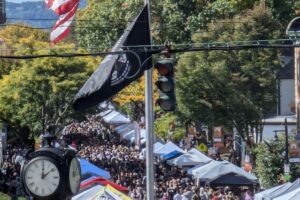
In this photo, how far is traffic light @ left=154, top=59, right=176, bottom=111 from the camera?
16.3 metres

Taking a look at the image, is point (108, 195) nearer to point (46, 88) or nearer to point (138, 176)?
point (138, 176)

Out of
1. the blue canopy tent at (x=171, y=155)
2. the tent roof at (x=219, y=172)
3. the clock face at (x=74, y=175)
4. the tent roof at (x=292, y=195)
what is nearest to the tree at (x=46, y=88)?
the blue canopy tent at (x=171, y=155)

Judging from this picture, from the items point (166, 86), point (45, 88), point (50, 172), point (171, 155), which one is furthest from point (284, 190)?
point (45, 88)

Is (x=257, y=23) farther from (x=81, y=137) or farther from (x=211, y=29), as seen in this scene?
(x=81, y=137)

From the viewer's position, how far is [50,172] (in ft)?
47.4

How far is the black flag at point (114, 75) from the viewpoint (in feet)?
54.9

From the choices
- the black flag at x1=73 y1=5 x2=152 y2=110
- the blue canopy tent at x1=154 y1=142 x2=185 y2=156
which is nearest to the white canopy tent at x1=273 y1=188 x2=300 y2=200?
A: the black flag at x1=73 y1=5 x2=152 y2=110

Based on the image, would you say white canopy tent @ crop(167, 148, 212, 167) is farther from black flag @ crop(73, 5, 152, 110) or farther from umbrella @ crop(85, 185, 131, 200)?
black flag @ crop(73, 5, 152, 110)

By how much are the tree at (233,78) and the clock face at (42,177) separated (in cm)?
3160

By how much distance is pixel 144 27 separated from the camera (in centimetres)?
1820

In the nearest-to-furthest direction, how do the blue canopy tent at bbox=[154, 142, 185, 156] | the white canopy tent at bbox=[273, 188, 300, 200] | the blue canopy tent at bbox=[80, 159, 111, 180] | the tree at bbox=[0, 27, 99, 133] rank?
the white canopy tent at bbox=[273, 188, 300, 200] < the blue canopy tent at bbox=[80, 159, 111, 180] < the blue canopy tent at bbox=[154, 142, 185, 156] < the tree at bbox=[0, 27, 99, 133]

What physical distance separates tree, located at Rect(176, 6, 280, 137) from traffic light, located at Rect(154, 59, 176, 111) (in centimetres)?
2946

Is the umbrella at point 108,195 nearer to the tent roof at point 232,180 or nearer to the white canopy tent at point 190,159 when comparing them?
the tent roof at point 232,180

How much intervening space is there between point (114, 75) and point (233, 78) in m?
29.6
